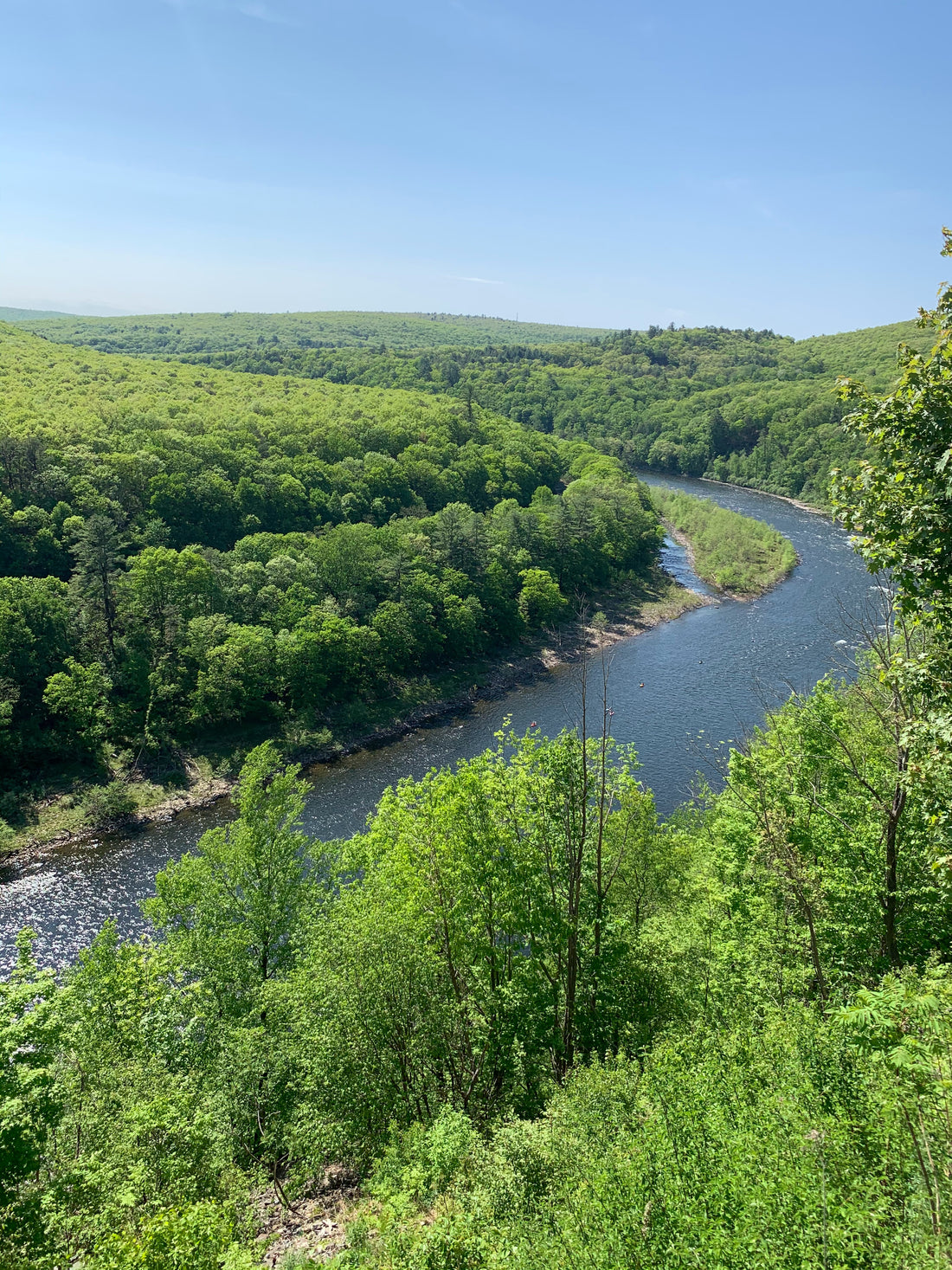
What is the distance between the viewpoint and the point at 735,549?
90.6 metres

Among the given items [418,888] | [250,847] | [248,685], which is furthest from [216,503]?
[418,888]

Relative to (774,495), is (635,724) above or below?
below

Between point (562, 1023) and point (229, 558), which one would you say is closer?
point (562, 1023)

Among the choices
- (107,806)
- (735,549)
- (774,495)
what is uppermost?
(774,495)

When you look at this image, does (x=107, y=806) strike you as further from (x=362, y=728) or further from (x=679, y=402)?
(x=679, y=402)

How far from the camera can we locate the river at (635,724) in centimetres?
3594

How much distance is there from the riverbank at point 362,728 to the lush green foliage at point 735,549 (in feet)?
20.6

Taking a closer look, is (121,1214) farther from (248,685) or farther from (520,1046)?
(248,685)

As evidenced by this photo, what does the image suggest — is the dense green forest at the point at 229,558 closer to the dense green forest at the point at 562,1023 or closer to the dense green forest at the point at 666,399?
the dense green forest at the point at 562,1023

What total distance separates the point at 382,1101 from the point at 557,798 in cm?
790

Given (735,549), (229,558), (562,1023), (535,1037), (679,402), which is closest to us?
(535,1037)

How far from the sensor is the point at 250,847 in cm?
2462

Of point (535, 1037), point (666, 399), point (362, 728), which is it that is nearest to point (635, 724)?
point (362, 728)

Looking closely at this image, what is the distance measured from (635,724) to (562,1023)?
121 feet
